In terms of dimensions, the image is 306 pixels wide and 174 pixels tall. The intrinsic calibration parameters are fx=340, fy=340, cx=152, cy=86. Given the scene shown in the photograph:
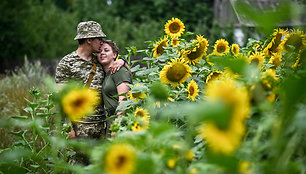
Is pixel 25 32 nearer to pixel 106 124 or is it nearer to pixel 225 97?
pixel 106 124

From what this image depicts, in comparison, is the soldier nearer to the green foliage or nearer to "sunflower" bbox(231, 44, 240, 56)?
"sunflower" bbox(231, 44, 240, 56)

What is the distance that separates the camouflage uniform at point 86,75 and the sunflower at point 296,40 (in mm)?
1772

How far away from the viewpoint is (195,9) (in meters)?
14.3

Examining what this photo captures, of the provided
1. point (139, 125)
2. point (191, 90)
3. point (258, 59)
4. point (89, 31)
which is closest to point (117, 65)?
point (89, 31)

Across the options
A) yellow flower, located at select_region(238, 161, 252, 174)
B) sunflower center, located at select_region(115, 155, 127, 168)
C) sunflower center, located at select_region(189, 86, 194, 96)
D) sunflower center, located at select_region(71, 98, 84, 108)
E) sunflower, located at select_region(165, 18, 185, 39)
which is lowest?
yellow flower, located at select_region(238, 161, 252, 174)

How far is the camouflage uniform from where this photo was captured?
125 inches

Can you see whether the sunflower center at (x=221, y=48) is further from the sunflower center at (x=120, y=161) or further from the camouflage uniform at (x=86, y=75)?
the sunflower center at (x=120, y=161)

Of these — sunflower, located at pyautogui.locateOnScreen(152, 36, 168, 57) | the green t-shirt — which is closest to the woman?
the green t-shirt

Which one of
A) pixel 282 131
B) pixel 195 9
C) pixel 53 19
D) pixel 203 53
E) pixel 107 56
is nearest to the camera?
pixel 282 131

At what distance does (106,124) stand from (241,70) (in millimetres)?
2446

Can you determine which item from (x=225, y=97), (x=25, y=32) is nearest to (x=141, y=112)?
(x=225, y=97)

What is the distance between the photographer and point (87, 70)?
3.21m

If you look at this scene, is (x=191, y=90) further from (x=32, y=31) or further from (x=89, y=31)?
(x=32, y=31)

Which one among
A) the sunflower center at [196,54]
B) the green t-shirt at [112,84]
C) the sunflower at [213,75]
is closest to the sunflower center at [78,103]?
the sunflower at [213,75]
